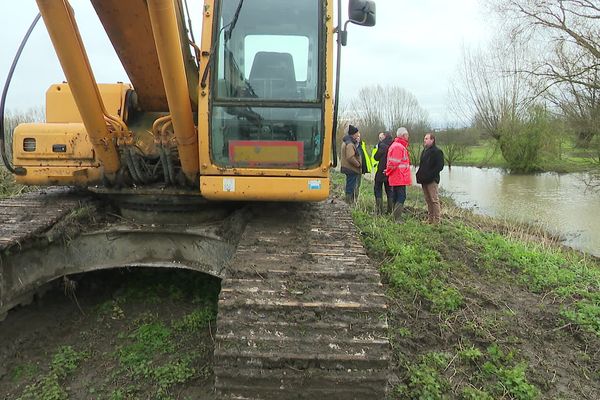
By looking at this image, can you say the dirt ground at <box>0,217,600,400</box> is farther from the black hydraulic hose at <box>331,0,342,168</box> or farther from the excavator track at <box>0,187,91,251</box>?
the black hydraulic hose at <box>331,0,342,168</box>

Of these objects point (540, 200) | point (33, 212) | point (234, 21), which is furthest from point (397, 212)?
point (540, 200)

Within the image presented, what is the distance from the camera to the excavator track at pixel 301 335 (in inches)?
94.5

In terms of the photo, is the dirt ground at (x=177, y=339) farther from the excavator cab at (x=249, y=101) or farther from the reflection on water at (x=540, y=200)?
the reflection on water at (x=540, y=200)

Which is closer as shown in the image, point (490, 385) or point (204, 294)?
point (490, 385)

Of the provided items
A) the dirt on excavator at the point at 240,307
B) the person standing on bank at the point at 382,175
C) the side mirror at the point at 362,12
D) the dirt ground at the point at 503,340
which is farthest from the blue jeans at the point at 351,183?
the side mirror at the point at 362,12

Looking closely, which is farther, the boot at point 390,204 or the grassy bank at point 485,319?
the boot at point 390,204

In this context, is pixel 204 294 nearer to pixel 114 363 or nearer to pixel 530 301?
pixel 114 363

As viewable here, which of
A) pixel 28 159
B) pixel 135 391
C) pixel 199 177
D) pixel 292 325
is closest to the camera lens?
pixel 292 325

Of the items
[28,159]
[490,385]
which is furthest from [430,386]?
[28,159]

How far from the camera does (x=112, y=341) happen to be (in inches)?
141

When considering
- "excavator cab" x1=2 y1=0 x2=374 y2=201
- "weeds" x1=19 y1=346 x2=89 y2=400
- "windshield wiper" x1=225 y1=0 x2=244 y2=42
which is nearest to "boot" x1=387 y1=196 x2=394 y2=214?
"excavator cab" x1=2 y1=0 x2=374 y2=201

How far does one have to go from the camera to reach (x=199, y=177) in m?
3.80

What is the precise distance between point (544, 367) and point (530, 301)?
121cm

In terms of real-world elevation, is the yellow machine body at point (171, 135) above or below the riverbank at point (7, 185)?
above
